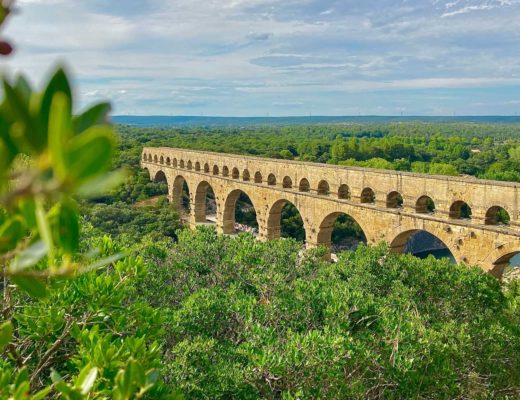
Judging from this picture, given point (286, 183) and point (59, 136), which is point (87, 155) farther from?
point (286, 183)

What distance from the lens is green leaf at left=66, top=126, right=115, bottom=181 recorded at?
34.4 inches

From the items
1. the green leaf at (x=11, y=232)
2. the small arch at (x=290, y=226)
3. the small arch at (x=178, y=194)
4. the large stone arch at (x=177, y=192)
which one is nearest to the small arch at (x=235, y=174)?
the small arch at (x=290, y=226)

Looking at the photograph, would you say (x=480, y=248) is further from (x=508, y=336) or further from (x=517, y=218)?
(x=508, y=336)

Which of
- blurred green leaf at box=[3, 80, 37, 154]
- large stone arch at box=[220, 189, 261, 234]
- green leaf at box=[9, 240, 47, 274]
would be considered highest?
blurred green leaf at box=[3, 80, 37, 154]

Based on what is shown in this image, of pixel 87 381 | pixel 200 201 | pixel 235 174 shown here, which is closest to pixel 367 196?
pixel 235 174

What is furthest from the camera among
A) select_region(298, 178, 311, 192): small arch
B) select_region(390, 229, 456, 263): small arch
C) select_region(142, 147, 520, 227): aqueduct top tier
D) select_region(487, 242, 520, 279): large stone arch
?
select_region(390, 229, 456, 263): small arch

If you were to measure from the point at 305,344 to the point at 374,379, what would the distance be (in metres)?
1.38

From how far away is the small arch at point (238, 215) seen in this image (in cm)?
2658

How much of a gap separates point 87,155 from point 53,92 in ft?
0.77

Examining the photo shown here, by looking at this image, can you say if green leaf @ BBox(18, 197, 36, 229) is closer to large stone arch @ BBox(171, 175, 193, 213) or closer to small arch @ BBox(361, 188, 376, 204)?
small arch @ BBox(361, 188, 376, 204)

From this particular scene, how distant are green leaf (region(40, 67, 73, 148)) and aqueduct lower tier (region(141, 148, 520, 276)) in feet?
45.3

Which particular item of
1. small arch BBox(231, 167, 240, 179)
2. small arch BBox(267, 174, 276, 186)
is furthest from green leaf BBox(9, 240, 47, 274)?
small arch BBox(231, 167, 240, 179)

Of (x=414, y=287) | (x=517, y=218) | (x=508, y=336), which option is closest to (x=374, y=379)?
(x=508, y=336)

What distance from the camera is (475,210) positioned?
14.2 m
